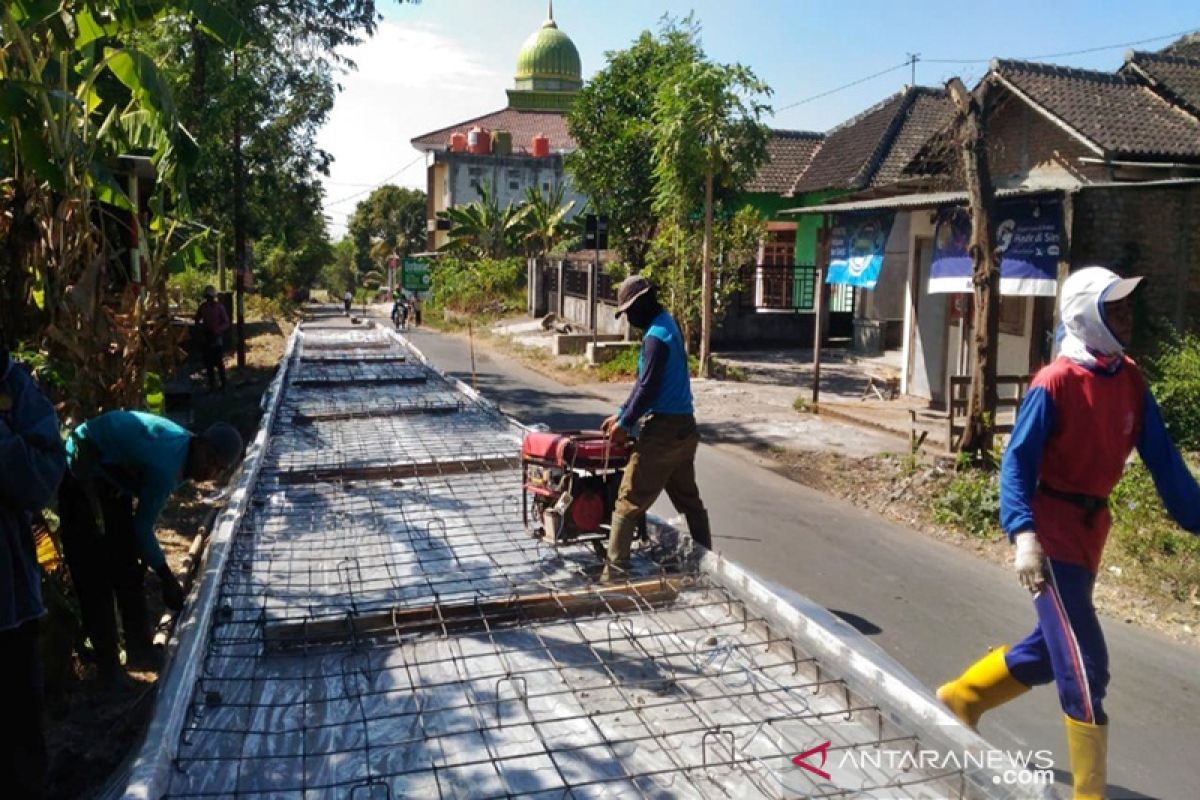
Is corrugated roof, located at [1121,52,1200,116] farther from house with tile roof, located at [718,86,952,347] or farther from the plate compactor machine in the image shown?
the plate compactor machine

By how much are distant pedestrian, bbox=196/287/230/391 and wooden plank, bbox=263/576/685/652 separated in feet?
38.6

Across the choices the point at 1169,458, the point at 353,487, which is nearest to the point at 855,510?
the point at 353,487

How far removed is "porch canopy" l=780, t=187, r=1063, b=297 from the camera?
10.9 metres

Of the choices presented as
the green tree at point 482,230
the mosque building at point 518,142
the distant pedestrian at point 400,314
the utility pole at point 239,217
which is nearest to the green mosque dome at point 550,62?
the mosque building at point 518,142

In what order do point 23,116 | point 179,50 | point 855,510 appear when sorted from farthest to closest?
1. point 179,50
2. point 855,510
3. point 23,116

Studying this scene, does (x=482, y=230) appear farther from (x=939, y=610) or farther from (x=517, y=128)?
(x=939, y=610)

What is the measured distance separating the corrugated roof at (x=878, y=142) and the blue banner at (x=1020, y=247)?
8.45m

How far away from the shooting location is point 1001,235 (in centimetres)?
A: 1156

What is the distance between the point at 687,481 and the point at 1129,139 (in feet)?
30.3

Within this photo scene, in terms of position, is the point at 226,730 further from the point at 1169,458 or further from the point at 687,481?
the point at 1169,458

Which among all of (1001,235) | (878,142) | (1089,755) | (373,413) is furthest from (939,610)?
(878,142)

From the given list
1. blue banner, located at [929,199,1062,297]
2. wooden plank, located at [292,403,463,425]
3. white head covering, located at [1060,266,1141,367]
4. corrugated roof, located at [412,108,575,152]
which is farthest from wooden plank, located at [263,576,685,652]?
corrugated roof, located at [412,108,575,152]

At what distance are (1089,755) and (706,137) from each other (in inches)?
554

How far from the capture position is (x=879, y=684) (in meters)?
3.45
